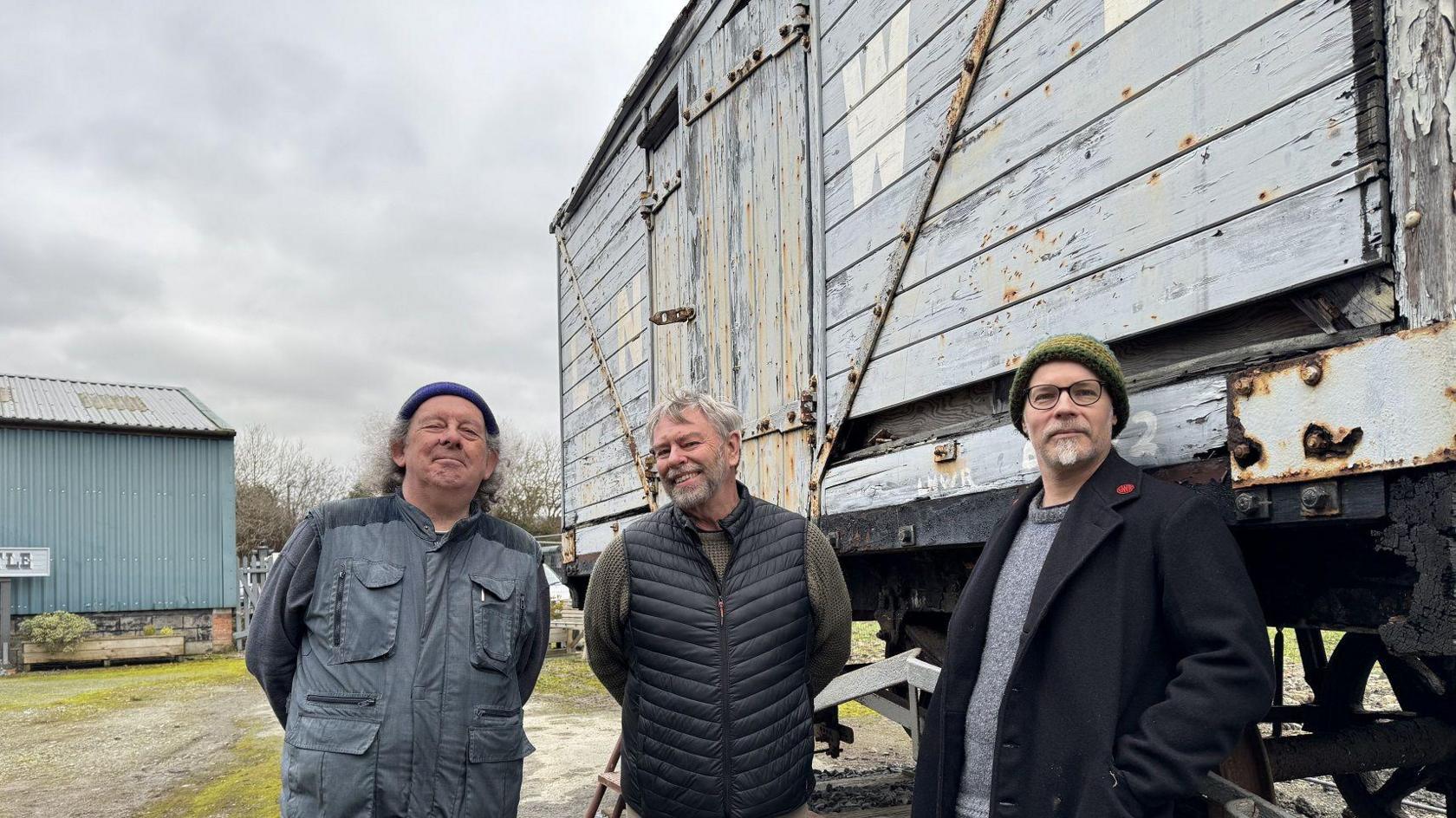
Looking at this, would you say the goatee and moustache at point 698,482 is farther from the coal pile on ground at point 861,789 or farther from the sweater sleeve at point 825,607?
the coal pile on ground at point 861,789

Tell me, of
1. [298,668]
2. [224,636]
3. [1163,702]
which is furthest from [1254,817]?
[224,636]

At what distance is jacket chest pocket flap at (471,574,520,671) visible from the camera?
2141 mm

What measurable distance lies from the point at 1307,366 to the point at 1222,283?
295 millimetres

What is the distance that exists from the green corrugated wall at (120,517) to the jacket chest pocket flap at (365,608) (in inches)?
665

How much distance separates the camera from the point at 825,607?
2398 millimetres

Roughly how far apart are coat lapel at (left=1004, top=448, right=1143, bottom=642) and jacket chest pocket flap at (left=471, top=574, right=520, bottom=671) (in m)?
1.08

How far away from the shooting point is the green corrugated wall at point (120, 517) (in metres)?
15.8

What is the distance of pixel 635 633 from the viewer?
2344 mm

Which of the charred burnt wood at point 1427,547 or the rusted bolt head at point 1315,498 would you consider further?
the rusted bolt head at point 1315,498

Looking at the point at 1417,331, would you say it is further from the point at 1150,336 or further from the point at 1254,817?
the point at 1254,817

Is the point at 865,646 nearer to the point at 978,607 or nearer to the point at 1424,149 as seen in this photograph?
the point at 978,607

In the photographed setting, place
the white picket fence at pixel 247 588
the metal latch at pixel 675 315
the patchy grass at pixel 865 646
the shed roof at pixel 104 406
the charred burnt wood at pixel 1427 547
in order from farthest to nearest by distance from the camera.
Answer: the white picket fence at pixel 247 588, the shed roof at pixel 104 406, the patchy grass at pixel 865 646, the metal latch at pixel 675 315, the charred burnt wood at pixel 1427 547

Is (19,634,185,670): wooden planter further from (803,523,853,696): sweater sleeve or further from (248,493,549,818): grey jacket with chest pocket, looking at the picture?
(803,523,853,696): sweater sleeve

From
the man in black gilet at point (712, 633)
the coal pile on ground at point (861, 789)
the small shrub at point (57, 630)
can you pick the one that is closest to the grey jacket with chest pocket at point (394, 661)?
the man in black gilet at point (712, 633)
